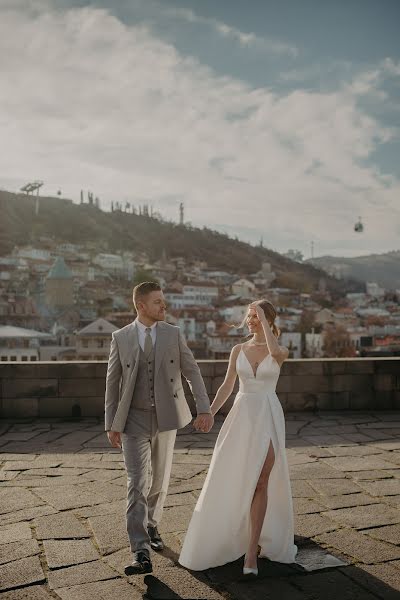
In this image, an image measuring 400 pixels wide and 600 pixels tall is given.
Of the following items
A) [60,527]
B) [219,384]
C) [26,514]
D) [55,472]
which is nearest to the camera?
[60,527]

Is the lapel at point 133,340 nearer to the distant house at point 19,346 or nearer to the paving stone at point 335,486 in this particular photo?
the paving stone at point 335,486

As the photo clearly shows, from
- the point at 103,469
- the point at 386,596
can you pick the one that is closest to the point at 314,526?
the point at 386,596

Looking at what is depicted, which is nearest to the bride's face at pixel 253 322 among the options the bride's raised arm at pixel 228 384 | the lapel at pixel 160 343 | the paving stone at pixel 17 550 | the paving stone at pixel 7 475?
the bride's raised arm at pixel 228 384

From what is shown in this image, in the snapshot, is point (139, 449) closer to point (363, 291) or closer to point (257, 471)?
point (257, 471)

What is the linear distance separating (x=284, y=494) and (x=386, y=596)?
69 cm

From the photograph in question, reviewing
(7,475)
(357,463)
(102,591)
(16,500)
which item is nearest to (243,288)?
(357,463)

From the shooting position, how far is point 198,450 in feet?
19.9

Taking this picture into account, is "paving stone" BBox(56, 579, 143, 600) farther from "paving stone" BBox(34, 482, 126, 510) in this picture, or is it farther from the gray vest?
"paving stone" BBox(34, 482, 126, 510)

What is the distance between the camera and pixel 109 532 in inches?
147

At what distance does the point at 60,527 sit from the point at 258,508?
4.33ft

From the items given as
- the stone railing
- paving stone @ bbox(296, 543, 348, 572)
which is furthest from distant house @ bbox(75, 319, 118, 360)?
paving stone @ bbox(296, 543, 348, 572)

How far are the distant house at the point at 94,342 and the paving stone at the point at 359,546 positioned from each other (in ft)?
188

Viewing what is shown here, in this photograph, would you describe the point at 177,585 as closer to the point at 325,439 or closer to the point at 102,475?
the point at 102,475

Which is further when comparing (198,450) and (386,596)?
(198,450)
